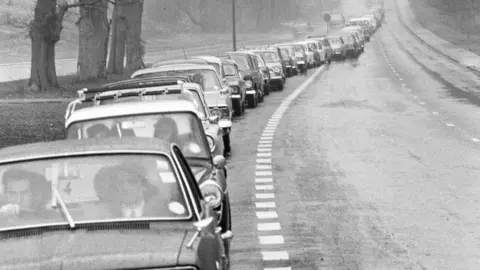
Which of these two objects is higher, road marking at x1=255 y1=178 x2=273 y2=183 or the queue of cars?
the queue of cars

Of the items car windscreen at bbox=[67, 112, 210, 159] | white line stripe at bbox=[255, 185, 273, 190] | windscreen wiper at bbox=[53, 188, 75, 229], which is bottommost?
white line stripe at bbox=[255, 185, 273, 190]

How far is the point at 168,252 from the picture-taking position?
6.67m

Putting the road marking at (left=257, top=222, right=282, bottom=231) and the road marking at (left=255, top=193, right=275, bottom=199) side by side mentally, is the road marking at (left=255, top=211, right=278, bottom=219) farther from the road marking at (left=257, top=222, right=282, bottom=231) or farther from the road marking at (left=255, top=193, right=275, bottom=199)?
the road marking at (left=255, top=193, right=275, bottom=199)

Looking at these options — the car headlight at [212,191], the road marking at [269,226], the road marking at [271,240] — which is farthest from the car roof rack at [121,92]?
the car headlight at [212,191]

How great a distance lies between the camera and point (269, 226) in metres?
13.0

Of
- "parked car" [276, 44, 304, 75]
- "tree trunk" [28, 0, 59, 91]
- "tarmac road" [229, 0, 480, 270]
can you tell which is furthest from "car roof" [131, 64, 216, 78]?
"parked car" [276, 44, 304, 75]

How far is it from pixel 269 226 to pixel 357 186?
358cm

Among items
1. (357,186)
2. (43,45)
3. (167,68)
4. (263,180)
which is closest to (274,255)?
(357,186)

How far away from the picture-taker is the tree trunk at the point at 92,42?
4400cm

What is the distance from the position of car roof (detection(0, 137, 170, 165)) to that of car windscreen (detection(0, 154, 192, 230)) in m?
0.04

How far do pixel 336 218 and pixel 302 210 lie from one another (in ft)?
2.73

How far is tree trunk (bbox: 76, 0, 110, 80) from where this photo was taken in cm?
4400

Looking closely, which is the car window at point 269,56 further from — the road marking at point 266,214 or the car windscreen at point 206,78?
the road marking at point 266,214

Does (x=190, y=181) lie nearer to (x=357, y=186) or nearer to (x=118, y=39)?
(x=357, y=186)
